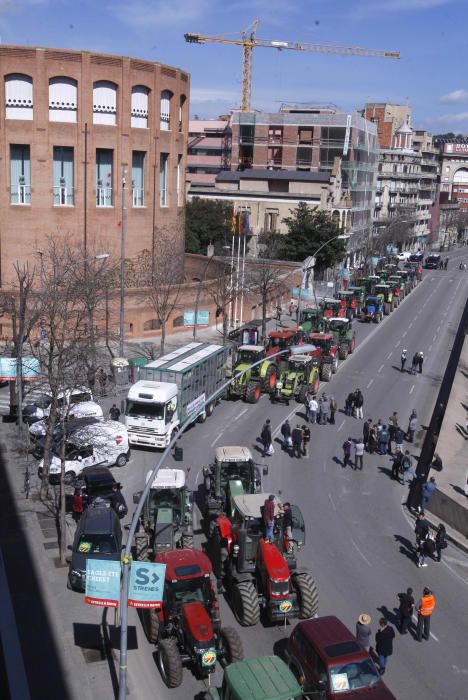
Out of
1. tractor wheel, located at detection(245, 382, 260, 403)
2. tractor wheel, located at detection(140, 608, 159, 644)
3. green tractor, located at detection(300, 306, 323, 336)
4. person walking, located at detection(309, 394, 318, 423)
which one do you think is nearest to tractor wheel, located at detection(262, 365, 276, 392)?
tractor wheel, located at detection(245, 382, 260, 403)

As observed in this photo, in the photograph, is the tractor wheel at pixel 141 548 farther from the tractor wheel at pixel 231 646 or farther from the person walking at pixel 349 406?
the person walking at pixel 349 406

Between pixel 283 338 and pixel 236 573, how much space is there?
23.6 metres

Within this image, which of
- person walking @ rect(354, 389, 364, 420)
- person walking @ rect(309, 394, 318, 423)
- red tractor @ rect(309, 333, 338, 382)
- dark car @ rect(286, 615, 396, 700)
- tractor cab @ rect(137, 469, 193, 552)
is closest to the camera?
dark car @ rect(286, 615, 396, 700)

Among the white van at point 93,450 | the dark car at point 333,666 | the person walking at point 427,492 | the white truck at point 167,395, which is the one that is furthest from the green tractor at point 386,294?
the dark car at point 333,666

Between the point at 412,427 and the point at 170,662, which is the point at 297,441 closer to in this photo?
the point at 412,427

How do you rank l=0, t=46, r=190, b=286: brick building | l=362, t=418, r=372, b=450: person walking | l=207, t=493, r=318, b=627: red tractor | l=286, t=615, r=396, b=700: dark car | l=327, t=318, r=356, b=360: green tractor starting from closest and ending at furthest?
l=286, t=615, r=396, b=700: dark car
l=207, t=493, r=318, b=627: red tractor
l=362, t=418, r=372, b=450: person walking
l=327, t=318, r=356, b=360: green tractor
l=0, t=46, r=190, b=286: brick building

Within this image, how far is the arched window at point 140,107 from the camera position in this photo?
5481 cm

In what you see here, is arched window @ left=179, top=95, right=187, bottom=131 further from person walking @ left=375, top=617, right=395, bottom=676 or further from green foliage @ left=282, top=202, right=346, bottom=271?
person walking @ left=375, top=617, right=395, bottom=676

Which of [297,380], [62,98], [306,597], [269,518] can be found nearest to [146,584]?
[306,597]

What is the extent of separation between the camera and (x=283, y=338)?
4178cm

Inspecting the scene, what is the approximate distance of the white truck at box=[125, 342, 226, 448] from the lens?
1168 inches

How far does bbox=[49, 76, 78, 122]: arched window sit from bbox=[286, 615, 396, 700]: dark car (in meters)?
43.8

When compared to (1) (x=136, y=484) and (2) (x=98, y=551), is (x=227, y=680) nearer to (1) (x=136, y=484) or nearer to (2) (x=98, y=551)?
(2) (x=98, y=551)

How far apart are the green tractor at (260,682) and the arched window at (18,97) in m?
44.7
